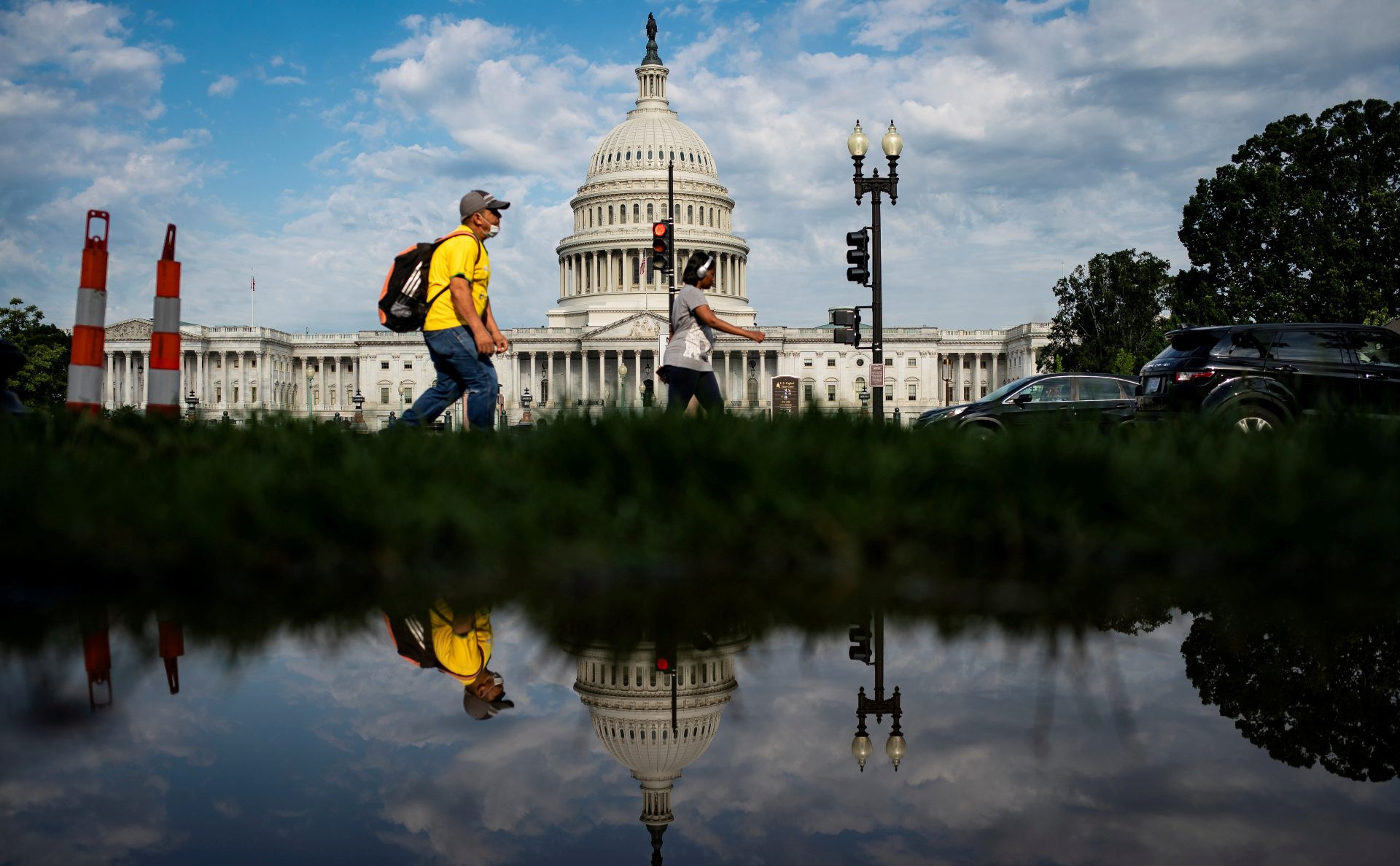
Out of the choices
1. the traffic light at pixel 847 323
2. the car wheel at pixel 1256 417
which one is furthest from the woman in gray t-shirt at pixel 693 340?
the traffic light at pixel 847 323

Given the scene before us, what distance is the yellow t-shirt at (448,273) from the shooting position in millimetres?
9219

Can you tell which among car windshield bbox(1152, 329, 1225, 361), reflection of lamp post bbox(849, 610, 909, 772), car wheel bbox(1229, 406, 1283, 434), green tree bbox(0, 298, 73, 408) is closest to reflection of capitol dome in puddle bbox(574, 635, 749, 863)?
reflection of lamp post bbox(849, 610, 909, 772)

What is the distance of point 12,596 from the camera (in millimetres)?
3922

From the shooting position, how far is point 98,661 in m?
3.18

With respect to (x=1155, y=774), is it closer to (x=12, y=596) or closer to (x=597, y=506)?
(x=597, y=506)

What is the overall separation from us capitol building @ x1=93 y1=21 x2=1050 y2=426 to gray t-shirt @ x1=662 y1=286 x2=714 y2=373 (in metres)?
87.8

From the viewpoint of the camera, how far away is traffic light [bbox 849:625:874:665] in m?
3.29

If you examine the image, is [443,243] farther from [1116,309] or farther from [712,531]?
[1116,309]

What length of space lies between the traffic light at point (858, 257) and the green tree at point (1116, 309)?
3416cm

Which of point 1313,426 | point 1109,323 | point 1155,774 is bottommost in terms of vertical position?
point 1155,774

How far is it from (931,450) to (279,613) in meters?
3.02

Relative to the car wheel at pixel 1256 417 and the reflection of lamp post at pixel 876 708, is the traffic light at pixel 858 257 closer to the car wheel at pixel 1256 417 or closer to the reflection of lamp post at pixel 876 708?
the car wheel at pixel 1256 417

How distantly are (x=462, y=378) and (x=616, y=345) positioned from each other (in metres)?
90.0

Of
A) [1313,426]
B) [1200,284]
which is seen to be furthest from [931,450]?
[1200,284]
